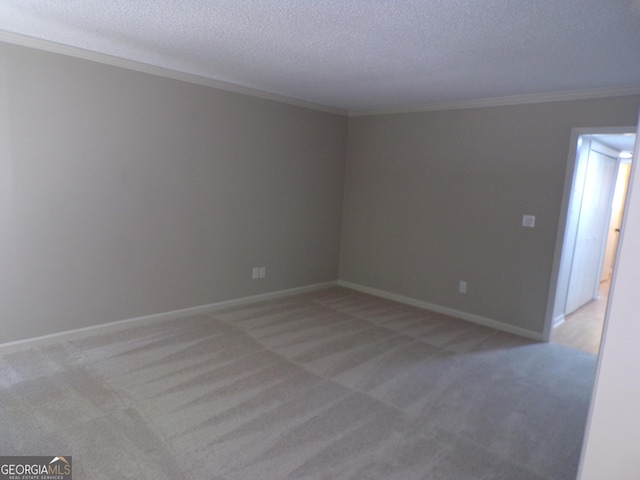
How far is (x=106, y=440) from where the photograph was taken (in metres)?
2.19

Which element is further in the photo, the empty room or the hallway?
the hallway

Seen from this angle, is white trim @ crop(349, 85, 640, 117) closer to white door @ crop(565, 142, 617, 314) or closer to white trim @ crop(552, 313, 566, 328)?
white door @ crop(565, 142, 617, 314)

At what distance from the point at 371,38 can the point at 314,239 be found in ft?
10.2

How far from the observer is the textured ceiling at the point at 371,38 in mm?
2127

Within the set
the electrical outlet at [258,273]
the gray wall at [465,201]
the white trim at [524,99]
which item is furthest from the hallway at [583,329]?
the electrical outlet at [258,273]

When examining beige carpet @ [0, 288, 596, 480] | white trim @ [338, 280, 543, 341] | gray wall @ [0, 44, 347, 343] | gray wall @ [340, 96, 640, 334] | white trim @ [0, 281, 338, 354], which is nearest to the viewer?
beige carpet @ [0, 288, 596, 480]

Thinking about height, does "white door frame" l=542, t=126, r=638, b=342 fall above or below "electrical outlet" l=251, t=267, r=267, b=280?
above

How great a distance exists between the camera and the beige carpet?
2.12m

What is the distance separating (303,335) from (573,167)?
2988mm

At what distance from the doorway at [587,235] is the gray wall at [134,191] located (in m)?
2.94

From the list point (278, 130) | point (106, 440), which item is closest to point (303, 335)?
point (106, 440)

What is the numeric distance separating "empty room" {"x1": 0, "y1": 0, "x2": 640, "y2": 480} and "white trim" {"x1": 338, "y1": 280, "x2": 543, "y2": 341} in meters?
0.03

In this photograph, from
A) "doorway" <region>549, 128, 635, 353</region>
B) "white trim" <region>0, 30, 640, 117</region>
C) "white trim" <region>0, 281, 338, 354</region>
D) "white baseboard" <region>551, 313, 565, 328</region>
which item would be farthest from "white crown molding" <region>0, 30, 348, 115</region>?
"white baseboard" <region>551, 313, 565, 328</region>

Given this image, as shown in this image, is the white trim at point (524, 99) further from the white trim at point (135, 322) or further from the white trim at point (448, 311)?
the white trim at point (135, 322)
